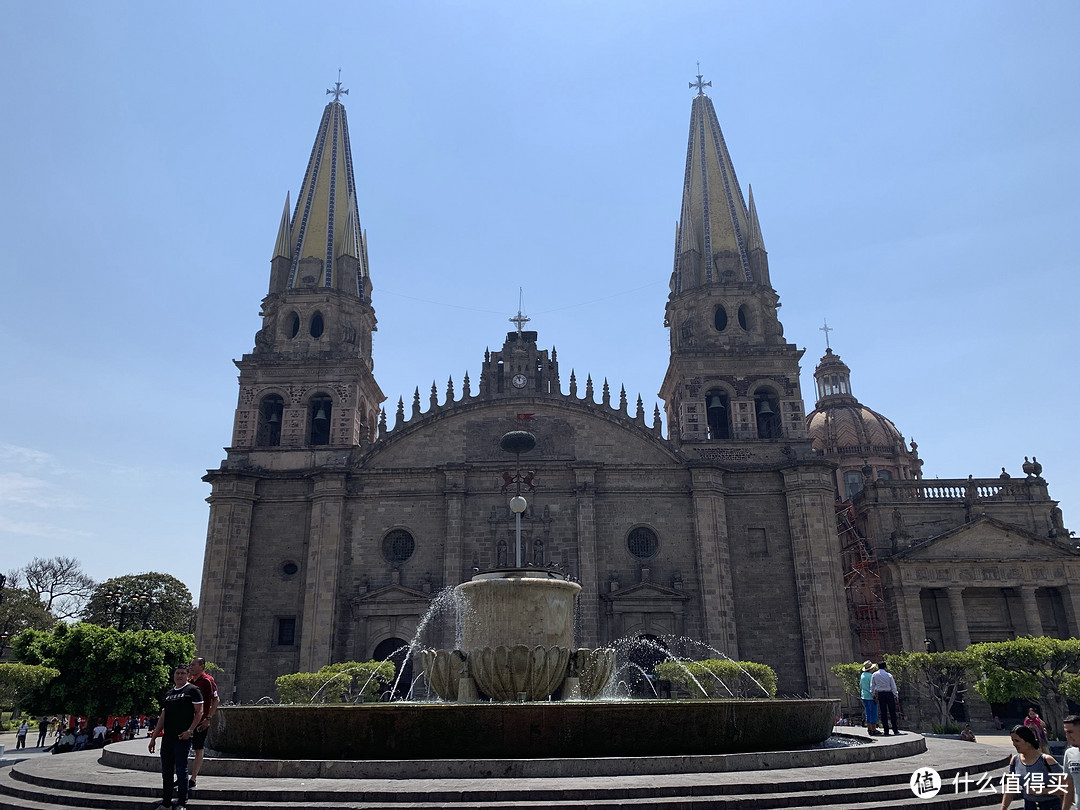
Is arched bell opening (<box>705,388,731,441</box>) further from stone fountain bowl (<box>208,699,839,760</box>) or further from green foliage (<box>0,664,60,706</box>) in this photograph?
stone fountain bowl (<box>208,699,839,760</box>)

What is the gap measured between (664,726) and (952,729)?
22458 millimetres

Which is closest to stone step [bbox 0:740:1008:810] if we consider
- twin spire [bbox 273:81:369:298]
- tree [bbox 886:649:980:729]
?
tree [bbox 886:649:980:729]

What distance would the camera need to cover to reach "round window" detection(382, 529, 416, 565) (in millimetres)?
33000

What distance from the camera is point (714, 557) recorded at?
32125 mm

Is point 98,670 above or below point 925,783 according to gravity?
above

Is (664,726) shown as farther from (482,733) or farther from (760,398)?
(760,398)

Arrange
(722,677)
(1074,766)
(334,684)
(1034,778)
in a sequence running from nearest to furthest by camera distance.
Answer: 1. (1074,766)
2. (1034,778)
3. (722,677)
4. (334,684)

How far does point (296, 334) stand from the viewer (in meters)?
37.8

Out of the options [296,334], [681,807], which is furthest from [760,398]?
[681,807]

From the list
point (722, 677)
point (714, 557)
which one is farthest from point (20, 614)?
point (722, 677)

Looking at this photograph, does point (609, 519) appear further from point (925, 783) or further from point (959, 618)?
point (925, 783)

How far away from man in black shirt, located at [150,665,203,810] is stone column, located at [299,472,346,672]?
24101 mm

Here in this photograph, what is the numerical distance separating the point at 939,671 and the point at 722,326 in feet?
57.7

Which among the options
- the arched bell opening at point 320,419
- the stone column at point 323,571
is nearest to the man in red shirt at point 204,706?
the stone column at point 323,571
